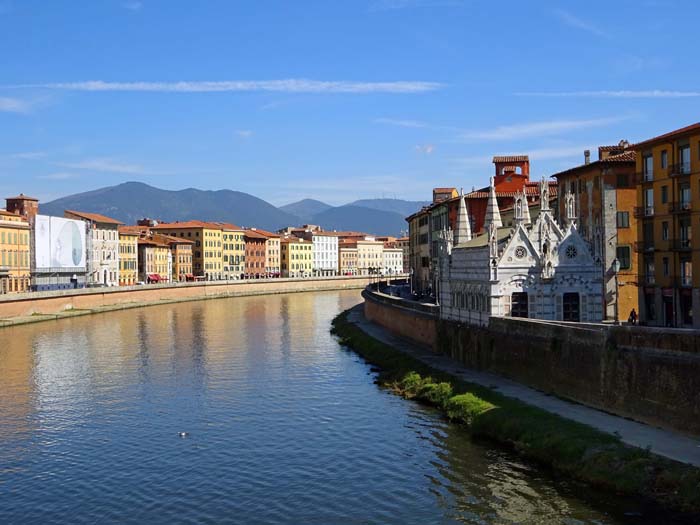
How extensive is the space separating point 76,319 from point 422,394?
216 ft

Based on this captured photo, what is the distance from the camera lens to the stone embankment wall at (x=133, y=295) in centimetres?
9450

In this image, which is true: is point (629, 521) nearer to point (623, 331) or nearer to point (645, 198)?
point (623, 331)

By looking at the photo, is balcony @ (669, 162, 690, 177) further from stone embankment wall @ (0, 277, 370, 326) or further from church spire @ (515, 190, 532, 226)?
stone embankment wall @ (0, 277, 370, 326)

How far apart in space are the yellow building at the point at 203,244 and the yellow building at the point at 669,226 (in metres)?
140

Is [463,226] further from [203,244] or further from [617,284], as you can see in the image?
[203,244]

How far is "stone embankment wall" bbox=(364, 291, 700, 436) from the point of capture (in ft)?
94.5

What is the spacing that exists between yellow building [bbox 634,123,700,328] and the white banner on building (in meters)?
85.4

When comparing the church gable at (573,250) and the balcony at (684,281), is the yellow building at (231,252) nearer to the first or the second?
the church gable at (573,250)

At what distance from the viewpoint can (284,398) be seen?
148 ft

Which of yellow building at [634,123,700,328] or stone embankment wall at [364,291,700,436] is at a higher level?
yellow building at [634,123,700,328]

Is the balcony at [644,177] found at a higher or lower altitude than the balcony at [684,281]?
higher

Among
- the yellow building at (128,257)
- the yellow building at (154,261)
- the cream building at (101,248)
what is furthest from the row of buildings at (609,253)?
the yellow building at (154,261)

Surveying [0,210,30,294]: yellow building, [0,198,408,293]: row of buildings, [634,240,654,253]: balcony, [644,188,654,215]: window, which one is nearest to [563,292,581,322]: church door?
[634,240,654,253]: balcony

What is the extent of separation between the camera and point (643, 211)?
50375 mm
